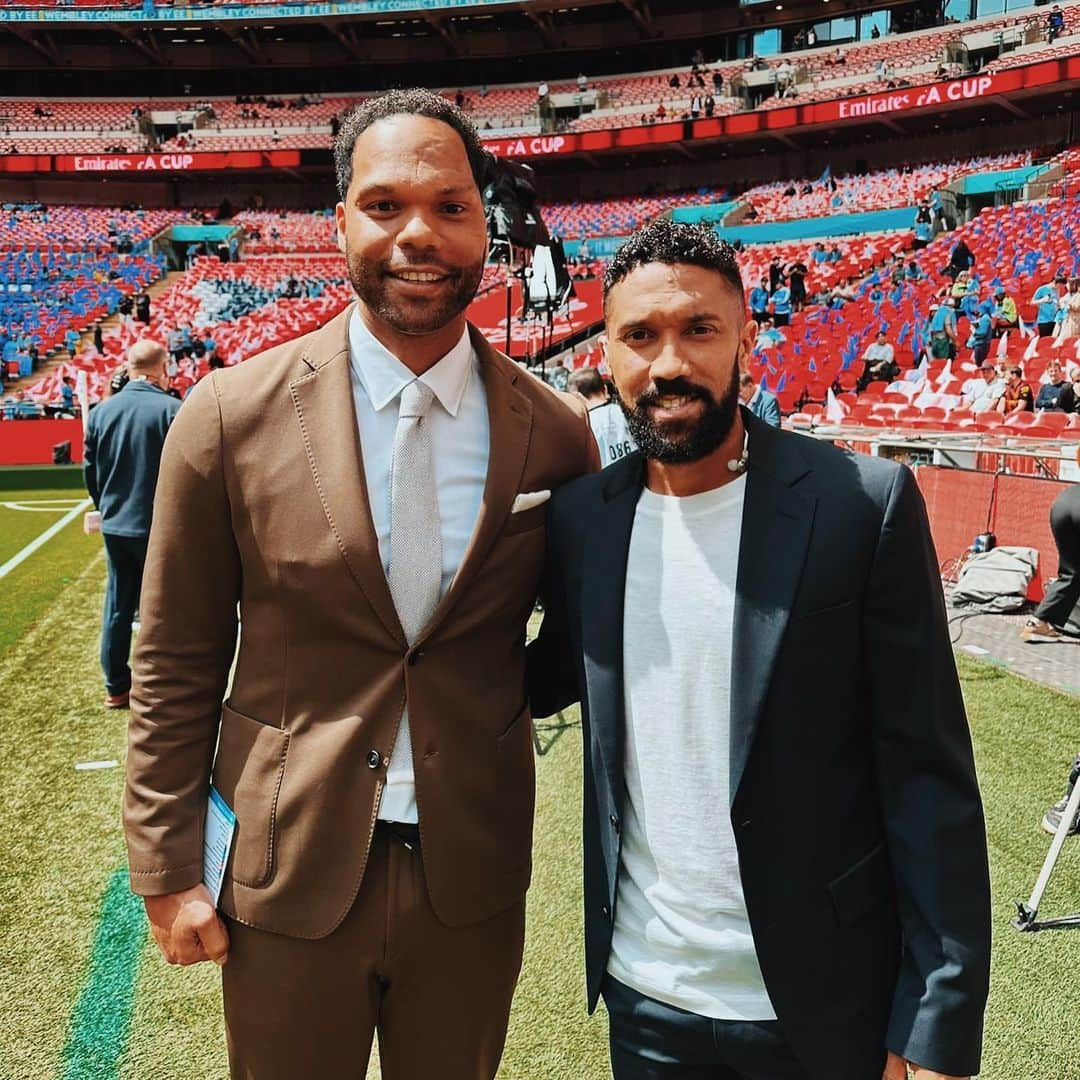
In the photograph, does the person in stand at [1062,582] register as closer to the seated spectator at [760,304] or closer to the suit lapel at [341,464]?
→ the suit lapel at [341,464]

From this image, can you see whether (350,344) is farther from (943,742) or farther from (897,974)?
(897,974)

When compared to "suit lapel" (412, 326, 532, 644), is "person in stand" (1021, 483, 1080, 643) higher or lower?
lower

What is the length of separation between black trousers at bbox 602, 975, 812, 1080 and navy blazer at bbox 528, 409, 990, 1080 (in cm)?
4

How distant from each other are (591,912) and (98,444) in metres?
4.52

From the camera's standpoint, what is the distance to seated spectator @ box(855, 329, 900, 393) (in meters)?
14.0

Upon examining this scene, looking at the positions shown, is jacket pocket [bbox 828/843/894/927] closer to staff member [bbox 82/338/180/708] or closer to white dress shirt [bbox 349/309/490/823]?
white dress shirt [bbox 349/309/490/823]

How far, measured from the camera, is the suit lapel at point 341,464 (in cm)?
147

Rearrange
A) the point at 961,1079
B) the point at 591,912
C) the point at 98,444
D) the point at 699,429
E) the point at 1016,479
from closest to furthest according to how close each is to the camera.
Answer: the point at 961,1079 < the point at 699,429 < the point at 591,912 < the point at 98,444 < the point at 1016,479

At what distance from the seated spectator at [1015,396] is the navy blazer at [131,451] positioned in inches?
334

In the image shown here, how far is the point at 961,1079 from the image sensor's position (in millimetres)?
1306

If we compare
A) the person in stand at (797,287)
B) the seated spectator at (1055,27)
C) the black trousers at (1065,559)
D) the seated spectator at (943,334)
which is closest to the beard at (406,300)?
the black trousers at (1065,559)

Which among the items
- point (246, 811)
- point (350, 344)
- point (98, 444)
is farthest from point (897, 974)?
point (98, 444)

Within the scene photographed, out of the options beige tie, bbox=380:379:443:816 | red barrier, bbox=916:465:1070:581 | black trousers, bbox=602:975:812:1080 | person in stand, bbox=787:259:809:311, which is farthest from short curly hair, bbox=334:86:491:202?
person in stand, bbox=787:259:809:311

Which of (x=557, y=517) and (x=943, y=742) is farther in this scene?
(x=557, y=517)
